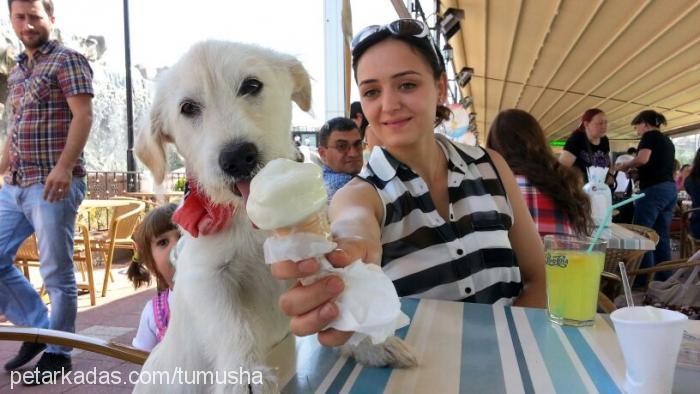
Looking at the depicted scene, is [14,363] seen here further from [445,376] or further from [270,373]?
[445,376]

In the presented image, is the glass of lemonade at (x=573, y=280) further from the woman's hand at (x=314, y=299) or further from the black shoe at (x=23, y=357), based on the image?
the black shoe at (x=23, y=357)

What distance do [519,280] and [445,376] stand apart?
90 centimetres

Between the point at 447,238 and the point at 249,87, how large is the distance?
762 mm

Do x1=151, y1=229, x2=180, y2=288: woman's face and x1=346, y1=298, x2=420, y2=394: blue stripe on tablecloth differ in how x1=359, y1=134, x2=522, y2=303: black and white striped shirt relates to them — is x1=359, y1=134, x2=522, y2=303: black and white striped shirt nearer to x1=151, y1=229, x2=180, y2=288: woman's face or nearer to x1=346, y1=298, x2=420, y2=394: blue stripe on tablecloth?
x1=346, y1=298, x2=420, y2=394: blue stripe on tablecloth

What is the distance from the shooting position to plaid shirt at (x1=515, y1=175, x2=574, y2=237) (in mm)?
2619

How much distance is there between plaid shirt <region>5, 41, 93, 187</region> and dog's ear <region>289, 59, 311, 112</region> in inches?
78.0

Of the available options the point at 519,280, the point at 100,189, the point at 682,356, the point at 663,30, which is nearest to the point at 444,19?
the point at 663,30

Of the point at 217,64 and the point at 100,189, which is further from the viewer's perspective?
the point at 100,189

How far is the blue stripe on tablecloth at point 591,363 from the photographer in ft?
2.54

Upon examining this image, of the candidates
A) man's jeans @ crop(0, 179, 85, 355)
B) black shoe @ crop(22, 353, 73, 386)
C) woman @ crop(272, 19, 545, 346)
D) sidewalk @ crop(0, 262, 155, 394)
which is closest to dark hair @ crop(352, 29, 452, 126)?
woman @ crop(272, 19, 545, 346)

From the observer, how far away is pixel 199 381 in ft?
3.29

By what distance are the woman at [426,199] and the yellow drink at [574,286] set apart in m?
0.40

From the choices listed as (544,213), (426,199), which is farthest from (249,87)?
(544,213)

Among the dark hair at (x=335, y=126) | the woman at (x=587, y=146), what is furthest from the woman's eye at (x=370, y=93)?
the woman at (x=587, y=146)
